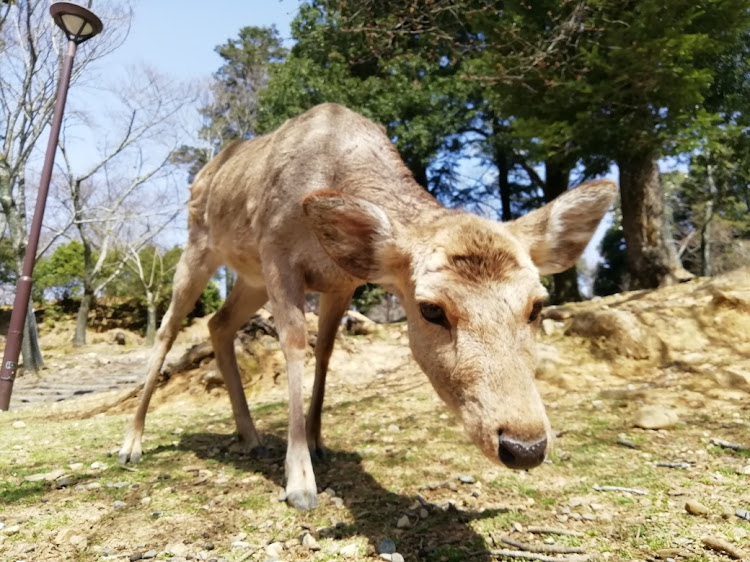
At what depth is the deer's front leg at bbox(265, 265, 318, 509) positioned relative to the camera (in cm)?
306

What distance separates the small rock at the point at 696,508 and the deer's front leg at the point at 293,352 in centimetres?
188

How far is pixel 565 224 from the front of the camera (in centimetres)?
284

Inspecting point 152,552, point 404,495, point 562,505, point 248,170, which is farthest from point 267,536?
point 248,170

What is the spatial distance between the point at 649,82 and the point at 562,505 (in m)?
7.60

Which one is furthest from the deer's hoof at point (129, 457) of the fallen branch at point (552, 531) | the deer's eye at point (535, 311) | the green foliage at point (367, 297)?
the green foliage at point (367, 297)

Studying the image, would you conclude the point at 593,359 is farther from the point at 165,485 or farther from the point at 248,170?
the point at 165,485

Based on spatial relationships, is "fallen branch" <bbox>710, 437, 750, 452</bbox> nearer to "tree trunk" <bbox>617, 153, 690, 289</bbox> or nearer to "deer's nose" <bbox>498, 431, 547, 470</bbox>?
"deer's nose" <bbox>498, 431, 547, 470</bbox>

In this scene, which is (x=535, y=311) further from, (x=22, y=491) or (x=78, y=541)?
(x=22, y=491)

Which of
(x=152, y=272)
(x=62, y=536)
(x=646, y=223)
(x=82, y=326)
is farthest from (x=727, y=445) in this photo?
(x=152, y=272)

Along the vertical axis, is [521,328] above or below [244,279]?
below

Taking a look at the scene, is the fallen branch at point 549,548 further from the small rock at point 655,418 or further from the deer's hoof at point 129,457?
the deer's hoof at point 129,457

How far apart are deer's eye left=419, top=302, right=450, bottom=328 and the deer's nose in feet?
2.06

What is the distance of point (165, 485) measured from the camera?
131 inches

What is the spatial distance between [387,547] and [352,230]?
4.79 feet
